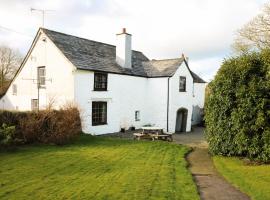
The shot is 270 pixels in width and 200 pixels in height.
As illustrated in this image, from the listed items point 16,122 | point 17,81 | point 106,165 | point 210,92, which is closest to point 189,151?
point 210,92

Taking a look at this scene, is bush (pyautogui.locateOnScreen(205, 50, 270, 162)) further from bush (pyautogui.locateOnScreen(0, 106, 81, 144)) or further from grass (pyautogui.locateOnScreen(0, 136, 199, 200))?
bush (pyautogui.locateOnScreen(0, 106, 81, 144))

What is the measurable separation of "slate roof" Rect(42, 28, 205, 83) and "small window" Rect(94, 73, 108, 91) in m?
0.53

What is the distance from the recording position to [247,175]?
1186 centimetres

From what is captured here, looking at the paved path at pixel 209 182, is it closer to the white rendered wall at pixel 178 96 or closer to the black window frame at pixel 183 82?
the white rendered wall at pixel 178 96

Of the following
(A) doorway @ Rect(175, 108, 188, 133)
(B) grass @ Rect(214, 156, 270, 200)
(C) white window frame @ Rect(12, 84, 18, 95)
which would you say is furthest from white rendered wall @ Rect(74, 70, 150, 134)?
(B) grass @ Rect(214, 156, 270, 200)

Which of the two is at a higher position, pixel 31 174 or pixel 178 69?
pixel 178 69

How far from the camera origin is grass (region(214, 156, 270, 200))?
9731 mm

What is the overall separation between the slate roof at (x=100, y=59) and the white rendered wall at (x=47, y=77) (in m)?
0.71

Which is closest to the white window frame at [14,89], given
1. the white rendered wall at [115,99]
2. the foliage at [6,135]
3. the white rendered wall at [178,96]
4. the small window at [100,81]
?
the white rendered wall at [115,99]

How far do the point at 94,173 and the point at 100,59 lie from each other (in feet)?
56.3

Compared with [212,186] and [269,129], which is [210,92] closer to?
[269,129]

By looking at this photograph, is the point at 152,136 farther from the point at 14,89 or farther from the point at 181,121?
the point at 14,89

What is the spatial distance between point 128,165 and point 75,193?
183 inches

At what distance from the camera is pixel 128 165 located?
1348 centimetres
